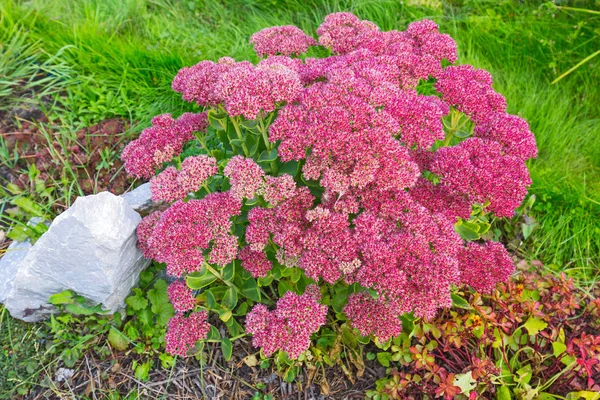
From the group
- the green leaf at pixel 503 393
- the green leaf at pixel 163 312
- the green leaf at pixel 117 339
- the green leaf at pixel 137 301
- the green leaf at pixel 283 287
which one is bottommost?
the green leaf at pixel 117 339

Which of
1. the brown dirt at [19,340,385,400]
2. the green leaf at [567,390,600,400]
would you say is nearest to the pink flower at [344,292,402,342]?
the brown dirt at [19,340,385,400]

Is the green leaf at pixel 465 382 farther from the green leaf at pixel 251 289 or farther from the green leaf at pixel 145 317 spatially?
the green leaf at pixel 145 317

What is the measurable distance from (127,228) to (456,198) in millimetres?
1736

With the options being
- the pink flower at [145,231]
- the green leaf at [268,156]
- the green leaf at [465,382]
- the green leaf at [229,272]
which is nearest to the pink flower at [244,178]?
the green leaf at [268,156]

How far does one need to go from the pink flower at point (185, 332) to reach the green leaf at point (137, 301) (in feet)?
1.42

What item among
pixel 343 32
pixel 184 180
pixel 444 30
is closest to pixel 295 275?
pixel 184 180

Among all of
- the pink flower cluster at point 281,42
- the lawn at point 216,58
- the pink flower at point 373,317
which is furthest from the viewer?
the lawn at point 216,58

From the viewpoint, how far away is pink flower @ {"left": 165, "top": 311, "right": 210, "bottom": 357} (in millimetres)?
2361

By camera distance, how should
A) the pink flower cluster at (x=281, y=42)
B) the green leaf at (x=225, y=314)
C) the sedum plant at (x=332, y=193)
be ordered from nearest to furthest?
the sedum plant at (x=332, y=193)
the green leaf at (x=225, y=314)
the pink flower cluster at (x=281, y=42)

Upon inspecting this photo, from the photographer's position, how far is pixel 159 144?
8.25 ft

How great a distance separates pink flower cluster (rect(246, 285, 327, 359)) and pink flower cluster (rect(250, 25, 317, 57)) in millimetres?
1496

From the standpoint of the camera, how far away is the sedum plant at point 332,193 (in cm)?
206

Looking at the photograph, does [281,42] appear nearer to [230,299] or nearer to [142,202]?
[142,202]

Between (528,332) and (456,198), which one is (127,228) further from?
(528,332)
